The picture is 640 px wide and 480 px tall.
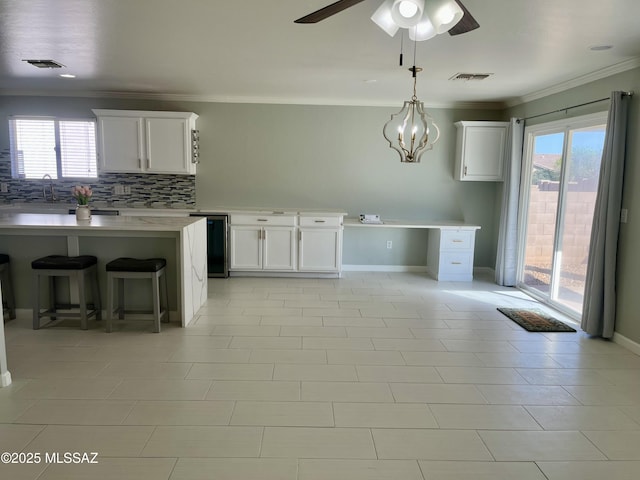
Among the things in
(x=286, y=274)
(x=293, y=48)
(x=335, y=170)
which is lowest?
(x=286, y=274)

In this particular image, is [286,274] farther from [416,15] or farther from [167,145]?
[416,15]

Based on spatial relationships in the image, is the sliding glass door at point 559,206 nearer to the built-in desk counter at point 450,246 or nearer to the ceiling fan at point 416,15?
the built-in desk counter at point 450,246

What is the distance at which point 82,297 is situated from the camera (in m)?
3.85

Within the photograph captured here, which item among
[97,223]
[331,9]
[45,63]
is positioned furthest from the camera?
[45,63]

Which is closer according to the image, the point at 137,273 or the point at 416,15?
the point at 416,15

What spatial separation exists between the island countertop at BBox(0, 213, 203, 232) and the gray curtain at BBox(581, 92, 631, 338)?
369 centimetres

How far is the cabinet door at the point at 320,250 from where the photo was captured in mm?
5891

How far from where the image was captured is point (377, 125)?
20.5ft

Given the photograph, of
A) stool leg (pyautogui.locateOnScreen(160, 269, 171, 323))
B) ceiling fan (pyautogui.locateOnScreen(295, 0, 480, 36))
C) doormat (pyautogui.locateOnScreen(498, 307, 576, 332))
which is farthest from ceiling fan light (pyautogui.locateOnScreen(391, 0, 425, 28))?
doormat (pyautogui.locateOnScreen(498, 307, 576, 332))

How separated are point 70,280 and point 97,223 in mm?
626

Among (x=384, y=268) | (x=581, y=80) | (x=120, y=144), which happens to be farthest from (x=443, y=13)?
(x=120, y=144)

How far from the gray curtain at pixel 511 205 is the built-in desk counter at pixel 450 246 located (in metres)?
0.39

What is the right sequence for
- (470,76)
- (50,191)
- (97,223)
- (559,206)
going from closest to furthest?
(97,223) < (470,76) < (559,206) < (50,191)

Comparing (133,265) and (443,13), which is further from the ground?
(443,13)
